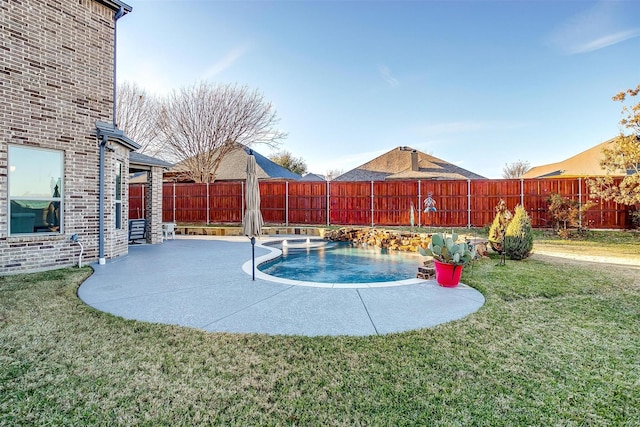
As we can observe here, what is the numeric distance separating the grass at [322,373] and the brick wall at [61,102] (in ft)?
10.7

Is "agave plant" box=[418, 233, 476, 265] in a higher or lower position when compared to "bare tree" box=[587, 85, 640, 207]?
lower

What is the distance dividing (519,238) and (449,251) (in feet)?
11.7

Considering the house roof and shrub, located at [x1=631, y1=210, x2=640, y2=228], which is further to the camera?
shrub, located at [x1=631, y1=210, x2=640, y2=228]

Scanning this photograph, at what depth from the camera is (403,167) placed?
25422 mm

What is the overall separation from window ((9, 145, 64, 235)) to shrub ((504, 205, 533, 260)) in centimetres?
1007

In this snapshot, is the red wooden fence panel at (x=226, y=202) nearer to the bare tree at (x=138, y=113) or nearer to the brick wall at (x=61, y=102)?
the bare tree at (x=138, y=113)

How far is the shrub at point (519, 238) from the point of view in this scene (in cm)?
753

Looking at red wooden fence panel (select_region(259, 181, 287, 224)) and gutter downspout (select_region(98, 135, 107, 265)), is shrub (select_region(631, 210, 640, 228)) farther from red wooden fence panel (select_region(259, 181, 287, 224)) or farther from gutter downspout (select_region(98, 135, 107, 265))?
gutter downspout (select_region(98, 135, 107, 265))

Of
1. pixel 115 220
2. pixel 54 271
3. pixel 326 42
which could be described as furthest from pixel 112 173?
pixel 326 42

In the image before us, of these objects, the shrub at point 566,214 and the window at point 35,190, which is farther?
the shrub at point 566,214

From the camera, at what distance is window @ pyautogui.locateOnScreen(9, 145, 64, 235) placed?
598 cm

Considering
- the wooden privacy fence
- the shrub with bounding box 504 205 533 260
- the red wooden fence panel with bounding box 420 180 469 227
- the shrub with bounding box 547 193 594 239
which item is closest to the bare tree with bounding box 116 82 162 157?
the wooden privacy fence

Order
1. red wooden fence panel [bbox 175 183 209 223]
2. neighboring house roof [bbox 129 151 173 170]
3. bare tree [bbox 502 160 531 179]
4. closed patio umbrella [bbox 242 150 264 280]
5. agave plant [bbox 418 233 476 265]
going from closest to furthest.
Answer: agave plant [bbox 418 233 476 265] → closed patio umbrella [bbox 242 150 264 280] → neighboring house roof [bbox 129 151 173 170] → red wooden fence panel [bbox 175 183 209 223] → bare tree [bbox 502 160 531 179]

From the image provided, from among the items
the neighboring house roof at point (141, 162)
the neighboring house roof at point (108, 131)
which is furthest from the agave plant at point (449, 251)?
the neighboring house roof at point (141, 162)
